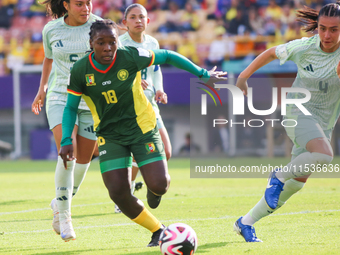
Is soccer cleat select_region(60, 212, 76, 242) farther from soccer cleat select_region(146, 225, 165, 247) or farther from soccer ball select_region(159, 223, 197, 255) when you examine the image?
soccer ball select_region(159, 223, 197, 255)

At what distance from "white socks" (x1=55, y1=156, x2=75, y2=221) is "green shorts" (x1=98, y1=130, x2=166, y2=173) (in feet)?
2.25

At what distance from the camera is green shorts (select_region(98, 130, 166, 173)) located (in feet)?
14.0

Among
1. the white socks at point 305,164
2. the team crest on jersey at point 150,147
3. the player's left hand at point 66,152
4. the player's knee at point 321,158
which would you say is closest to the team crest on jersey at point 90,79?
the player's left hand at point 66,152

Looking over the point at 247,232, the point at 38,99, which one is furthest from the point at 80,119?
the point at 247,232

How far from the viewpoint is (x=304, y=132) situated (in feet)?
15.8

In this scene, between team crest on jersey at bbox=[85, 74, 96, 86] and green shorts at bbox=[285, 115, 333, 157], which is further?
green shorts at bbox=[285, 115, 333, 157]

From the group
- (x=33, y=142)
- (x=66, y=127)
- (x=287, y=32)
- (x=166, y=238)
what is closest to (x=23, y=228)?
(x=66, y=127)

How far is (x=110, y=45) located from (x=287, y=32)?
17.6 metres

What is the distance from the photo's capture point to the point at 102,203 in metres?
7.68

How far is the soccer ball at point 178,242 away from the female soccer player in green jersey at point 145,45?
262cm

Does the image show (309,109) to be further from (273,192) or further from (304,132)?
(273,192)

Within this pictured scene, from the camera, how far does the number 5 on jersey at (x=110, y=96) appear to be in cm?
427

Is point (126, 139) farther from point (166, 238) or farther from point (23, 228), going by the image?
point (23, 228)

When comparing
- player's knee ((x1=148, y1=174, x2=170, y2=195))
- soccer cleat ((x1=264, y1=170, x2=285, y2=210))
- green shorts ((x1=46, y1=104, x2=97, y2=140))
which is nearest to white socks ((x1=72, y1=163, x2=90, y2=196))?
green shorts ((x1=46, y1=104, x2=97, y2=140))
